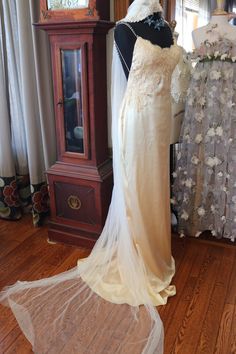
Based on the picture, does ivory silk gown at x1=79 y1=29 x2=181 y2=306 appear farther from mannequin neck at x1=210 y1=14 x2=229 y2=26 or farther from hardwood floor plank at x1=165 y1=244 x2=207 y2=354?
mannequin neck at x1=210 y1=14 x2=229 y2=26

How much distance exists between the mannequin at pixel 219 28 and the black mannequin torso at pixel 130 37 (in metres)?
0.58

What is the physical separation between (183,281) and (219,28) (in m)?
1.59

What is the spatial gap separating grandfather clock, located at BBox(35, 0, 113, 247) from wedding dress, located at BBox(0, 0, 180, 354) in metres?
0.30

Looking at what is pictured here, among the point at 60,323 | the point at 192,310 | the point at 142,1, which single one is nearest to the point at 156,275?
the point at 192,310

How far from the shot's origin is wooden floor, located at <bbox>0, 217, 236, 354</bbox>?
1.65 meters

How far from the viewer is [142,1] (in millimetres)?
1688

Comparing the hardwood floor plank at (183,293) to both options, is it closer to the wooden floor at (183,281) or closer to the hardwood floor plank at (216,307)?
the wooden floor at (183,281)

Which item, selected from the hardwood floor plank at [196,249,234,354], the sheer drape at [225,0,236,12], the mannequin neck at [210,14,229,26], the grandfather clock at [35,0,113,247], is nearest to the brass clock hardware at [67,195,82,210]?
the grandfather clock at [35,0,113,247]

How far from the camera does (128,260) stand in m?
1.91

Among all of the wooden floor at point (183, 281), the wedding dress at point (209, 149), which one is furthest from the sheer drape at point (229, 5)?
the wooden floor at point (183, 281)

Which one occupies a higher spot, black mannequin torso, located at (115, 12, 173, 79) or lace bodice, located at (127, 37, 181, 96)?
black mannequin torso, located at (115, 12, 173, 79)

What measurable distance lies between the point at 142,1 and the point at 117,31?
191 mm

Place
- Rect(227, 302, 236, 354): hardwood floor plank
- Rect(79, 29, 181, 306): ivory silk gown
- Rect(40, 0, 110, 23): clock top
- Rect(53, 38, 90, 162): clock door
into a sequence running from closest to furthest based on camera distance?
Rect(227, 302, 236, 354): hardwood floor plank < Rect(79, 29, 181, 306): ivory silk gown < Rect(40, 0, 110, 23): clock top < Rect(53, 38, 90, 162): clock door

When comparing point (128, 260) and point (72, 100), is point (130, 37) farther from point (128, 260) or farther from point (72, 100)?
point (128, 260)
